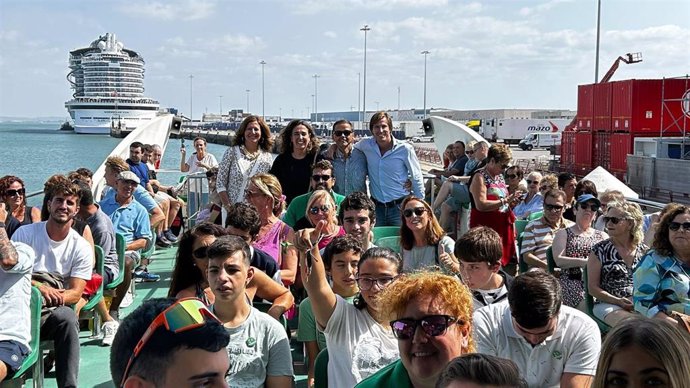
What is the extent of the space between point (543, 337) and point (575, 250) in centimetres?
214

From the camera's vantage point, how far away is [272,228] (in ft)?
15.8

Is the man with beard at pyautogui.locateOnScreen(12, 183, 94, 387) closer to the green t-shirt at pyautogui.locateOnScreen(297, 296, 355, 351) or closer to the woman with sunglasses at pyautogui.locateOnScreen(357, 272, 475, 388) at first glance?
the green t-shirt at pyautogui.locateOnScreen(297, 296, 355, 351)

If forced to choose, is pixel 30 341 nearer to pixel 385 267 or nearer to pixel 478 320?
pixel 385 267

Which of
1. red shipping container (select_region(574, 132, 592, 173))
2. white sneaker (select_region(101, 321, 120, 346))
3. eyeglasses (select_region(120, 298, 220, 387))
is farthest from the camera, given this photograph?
red shipping container (select_region(574, 132, 592, 173))

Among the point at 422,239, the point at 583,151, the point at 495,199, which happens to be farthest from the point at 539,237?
the point at 583,151

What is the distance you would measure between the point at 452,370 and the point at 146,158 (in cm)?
925

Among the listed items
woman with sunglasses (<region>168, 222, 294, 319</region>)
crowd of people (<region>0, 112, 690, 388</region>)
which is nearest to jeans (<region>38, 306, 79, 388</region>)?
crowd of people (<region>0, 112, 690, 388</region>)

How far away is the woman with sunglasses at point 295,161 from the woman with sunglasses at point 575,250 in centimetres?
214

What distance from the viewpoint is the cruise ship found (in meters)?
90.1

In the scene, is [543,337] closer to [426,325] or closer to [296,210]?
[426,325]

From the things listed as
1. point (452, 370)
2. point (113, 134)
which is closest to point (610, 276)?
point (452, 370)

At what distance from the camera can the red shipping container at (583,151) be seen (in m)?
27.6

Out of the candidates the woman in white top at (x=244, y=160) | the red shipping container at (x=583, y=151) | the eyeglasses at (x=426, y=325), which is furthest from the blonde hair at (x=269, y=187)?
the red shipping container at (x=583, y=151)

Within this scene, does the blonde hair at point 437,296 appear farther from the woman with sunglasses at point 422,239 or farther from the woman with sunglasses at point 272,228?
the woman with sunglasses at point 272,228
